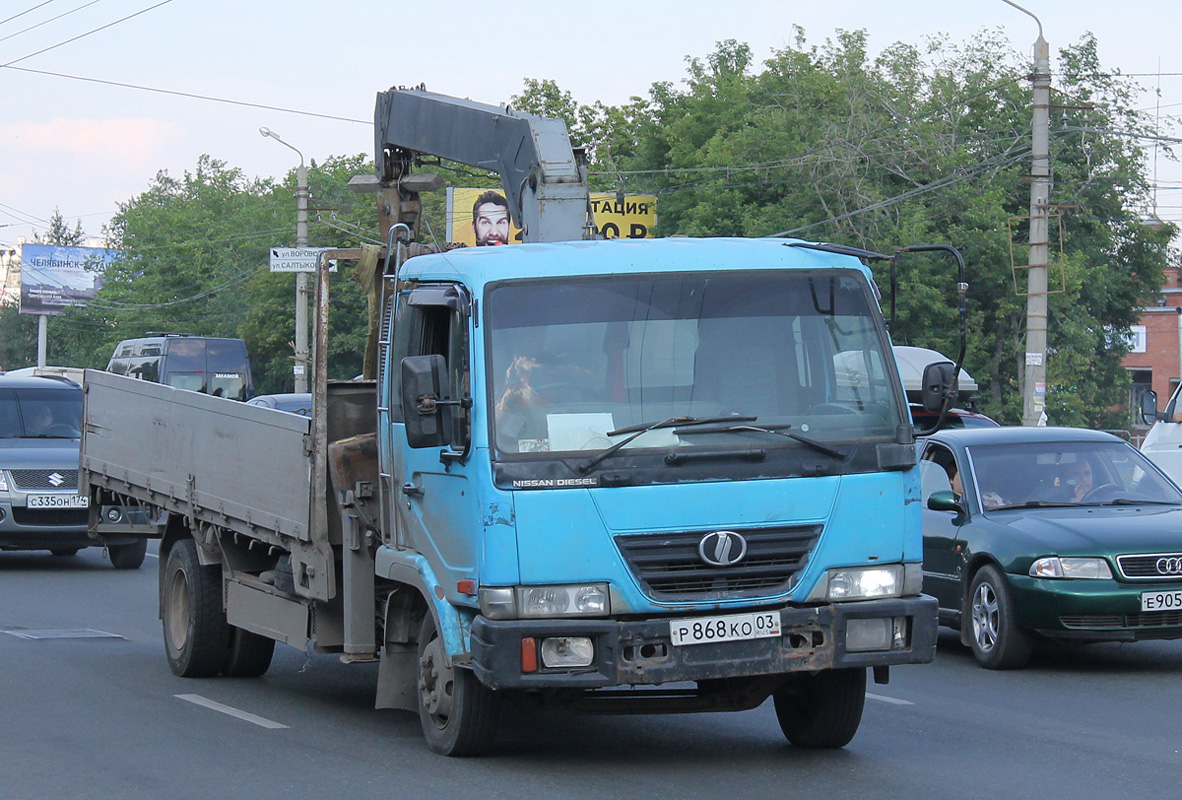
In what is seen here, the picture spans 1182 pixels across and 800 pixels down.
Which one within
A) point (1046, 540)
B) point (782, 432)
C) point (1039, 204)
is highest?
point (1039, 204)

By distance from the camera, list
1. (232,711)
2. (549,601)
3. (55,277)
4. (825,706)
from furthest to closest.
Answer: (55,277), (232,711), (825,706), (549,601)

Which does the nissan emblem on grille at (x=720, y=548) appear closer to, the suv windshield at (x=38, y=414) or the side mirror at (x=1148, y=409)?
the side mirror at (x=1148, y=409)

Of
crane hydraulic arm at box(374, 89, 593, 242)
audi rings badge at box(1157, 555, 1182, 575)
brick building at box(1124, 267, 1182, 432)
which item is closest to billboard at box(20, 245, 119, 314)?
brick building at box(1124, 267, 1182, 432)

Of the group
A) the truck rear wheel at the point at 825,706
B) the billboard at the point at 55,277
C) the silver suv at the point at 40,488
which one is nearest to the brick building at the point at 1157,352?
the billboard at the point at 55,277

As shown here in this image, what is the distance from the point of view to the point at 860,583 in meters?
6.73

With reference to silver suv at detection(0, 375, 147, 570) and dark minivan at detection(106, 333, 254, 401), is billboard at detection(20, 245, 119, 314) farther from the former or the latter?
silver suv at detection(0, 375, 147, 570)

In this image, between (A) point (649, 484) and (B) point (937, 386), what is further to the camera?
(B) point (937, 386)

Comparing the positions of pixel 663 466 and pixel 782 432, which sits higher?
pixel 782 432

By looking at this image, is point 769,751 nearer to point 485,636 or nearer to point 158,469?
point 485,636

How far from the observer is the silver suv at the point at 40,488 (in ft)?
55.2

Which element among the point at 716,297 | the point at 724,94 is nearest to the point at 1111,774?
the point at 716,297

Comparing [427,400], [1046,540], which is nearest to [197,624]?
[427,400]

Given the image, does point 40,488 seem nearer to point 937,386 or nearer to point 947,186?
point 937,386

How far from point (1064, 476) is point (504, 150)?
4949mm
